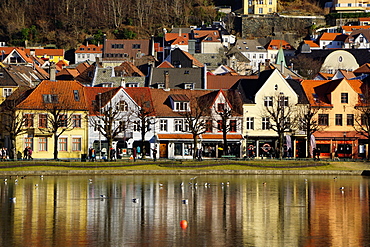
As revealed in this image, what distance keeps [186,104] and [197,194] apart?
35.7 metres

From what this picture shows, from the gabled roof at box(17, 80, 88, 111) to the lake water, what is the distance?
65.6ft

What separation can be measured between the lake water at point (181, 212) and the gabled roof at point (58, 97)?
19998 millimetres

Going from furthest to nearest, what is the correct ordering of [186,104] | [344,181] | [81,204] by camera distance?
1. [186,104]
2. [344,181]
3. [81,204]

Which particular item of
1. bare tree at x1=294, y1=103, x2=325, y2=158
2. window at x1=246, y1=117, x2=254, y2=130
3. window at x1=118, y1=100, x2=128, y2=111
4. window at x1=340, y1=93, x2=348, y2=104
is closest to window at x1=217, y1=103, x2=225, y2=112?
window at x1=246, y1=117, x2=254, y2=130

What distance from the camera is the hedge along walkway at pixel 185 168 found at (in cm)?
6275

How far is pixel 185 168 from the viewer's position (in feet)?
220

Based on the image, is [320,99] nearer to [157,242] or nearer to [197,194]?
[197,194]

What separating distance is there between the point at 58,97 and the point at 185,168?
2043 cm

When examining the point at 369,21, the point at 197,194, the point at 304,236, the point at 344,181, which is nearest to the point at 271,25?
the point at 369,21

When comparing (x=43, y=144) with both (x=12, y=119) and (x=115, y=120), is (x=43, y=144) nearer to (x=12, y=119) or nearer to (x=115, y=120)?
(x=12, y=119)

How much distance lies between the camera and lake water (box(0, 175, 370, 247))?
32188mm

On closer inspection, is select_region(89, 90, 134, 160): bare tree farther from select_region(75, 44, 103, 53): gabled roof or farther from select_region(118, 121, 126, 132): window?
select_region(75, 44, 103, 53): gabled roof

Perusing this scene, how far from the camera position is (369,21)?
656 feet

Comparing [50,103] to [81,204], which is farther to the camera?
[50,103]
